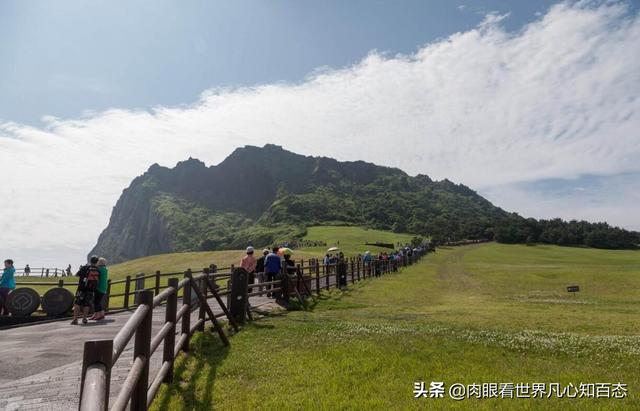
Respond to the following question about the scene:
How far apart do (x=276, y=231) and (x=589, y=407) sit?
161 meters

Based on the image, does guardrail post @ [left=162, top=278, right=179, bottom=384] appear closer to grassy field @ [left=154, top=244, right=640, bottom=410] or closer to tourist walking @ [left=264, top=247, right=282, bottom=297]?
grassy field @ [left=154, top=244, right=640, bottom=410]

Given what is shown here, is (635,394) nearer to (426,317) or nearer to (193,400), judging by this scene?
(193,400)

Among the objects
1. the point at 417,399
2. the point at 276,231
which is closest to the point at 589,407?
the point at 417,399

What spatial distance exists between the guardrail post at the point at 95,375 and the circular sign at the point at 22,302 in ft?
50.6

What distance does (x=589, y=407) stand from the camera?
Answer: 19.5ft

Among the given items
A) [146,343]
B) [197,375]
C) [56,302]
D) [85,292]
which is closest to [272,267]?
[85,292]

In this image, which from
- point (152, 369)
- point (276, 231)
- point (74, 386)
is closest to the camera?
point (74, 386)

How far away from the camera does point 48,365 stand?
8.04 meters

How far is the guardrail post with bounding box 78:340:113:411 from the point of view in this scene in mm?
2879

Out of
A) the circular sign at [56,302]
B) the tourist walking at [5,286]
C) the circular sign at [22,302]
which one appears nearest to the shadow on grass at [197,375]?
the circular sign at [56,302]

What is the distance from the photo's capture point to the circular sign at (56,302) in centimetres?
1644

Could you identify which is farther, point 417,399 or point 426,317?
point 426,317

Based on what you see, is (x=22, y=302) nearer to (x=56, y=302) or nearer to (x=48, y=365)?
(x=56, y=302)

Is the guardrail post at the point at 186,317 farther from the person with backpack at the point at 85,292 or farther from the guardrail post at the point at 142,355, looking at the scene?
the person with backpack at the point at 85,292
